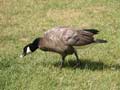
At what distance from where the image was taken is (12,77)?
27.5 feet

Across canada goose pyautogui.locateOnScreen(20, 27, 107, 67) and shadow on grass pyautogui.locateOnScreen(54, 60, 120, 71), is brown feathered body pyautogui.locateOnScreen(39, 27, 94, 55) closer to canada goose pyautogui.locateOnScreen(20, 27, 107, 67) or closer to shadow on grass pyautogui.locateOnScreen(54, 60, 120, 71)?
canada goose pyautogui.locateOnScreen(20, 27, 107, 67)

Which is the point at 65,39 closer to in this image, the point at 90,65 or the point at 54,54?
the point at 90,65

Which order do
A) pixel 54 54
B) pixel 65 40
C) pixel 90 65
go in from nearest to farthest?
pixel 65 40, pixel 90 65, pixel 54 54

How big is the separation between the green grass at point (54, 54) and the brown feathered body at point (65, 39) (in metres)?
0.54

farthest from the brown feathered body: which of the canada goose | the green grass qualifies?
the green grass

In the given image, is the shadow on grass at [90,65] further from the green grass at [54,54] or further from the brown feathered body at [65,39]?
the brown feathered body at [65,39]

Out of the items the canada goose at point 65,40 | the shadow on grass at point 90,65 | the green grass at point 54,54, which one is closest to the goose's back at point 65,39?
the canada goose at point 65,40

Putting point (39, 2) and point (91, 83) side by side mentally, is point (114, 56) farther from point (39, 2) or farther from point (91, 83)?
point (39, 2)

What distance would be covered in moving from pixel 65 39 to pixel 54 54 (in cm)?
149

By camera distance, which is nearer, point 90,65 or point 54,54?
point 90,65

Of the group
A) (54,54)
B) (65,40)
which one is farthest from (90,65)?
(54,54)

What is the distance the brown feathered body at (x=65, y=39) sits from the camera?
848cm

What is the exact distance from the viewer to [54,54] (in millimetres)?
9875

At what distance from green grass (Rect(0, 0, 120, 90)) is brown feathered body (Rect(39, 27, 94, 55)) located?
1.76ft
